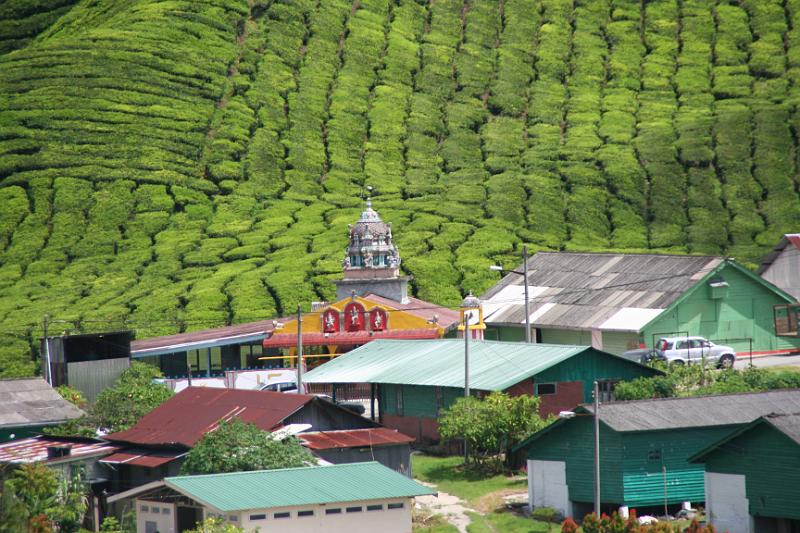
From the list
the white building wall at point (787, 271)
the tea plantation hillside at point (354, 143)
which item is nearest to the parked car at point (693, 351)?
the white building wall at point (787, 271)

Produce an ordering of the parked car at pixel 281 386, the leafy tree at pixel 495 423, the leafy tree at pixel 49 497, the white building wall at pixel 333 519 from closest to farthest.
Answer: the white building wall at pixel 333 519 < the leafy tree at pixel 49 497 < the leafy tree at pixel 495 423 < the parked car at pixel 281 386

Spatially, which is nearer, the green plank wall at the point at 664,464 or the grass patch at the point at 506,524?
the grass patch at the point at 506,524

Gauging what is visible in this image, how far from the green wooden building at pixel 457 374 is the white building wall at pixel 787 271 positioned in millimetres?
21983

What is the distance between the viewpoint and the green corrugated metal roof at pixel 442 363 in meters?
58.0

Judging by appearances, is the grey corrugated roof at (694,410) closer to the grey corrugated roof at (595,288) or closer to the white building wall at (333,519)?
the white building wall at (333,519)

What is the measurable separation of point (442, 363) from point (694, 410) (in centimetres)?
1758

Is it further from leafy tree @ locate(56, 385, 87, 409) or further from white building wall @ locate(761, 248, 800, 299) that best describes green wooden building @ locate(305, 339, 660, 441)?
white building wall @ locate(761, 248, 800, 299)

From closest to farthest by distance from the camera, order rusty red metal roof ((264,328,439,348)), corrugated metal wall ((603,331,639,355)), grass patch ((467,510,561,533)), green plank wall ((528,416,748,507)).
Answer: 1. grass patch ((467,510,561,533))
2. green plank wall ((528,416,748,507))
3. corrugated metal wall ((603,331,639,355))
4. rusty red metal roof ((264,328,439,348))

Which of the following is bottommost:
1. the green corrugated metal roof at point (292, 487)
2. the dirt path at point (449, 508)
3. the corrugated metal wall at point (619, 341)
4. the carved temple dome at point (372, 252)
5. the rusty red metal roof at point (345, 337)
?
the dirt path at point (449, 508)

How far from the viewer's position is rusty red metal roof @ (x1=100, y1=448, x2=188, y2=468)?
5169cm

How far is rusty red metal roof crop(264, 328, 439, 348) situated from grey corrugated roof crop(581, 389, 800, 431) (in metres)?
31.2

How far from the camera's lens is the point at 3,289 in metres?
113

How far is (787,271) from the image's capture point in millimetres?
79562

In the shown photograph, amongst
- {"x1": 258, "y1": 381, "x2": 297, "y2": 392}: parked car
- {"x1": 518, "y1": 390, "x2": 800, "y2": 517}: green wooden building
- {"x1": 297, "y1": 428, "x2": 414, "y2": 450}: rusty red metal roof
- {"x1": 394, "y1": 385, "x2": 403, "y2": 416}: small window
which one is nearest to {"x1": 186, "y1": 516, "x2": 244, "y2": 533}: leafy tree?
{"x1": 297, "y1": 428, "x2": 414, "y2": 450}: rusty red metal roof
